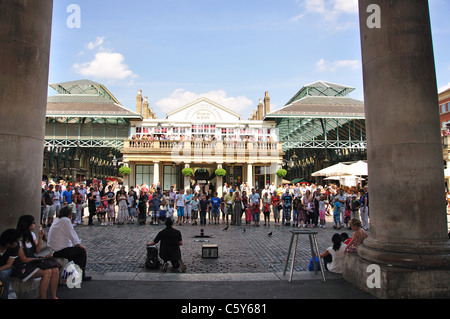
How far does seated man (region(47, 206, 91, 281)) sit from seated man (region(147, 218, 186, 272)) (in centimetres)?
138

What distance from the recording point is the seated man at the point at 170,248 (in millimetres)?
6367

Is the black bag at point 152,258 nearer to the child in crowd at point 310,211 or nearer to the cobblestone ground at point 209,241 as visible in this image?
the cobblestone ground at point 209,241

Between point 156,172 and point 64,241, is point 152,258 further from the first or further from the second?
point 156,172

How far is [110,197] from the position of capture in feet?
46.8

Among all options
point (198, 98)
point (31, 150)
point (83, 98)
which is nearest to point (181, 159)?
point (198, 98)

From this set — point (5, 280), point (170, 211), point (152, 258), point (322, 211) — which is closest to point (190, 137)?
point (170, 211)

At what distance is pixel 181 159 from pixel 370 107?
2451cm

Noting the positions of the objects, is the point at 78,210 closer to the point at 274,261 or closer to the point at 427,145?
the point at 274,261

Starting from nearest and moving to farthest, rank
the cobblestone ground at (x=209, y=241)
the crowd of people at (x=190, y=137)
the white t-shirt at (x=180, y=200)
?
the cobblestone ground at (x=209, y=241), the white t-shirt at (x=180, y=200), the crowd of people at (x=190, y=137)

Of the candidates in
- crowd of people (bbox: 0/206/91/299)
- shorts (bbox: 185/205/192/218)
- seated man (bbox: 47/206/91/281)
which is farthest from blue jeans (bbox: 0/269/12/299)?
shorts (bbox: 185/205/192/218)

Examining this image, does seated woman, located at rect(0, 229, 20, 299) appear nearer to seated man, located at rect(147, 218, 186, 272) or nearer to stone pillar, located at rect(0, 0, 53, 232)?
stone pillar, located at rect(0, 0, 53, 232)

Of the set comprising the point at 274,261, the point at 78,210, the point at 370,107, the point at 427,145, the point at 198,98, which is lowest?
the point at 274,261

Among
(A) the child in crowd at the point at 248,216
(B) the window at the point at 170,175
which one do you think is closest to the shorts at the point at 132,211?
(A) the child in crowd at the point at 248,216

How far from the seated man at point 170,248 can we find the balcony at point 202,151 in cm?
2204
